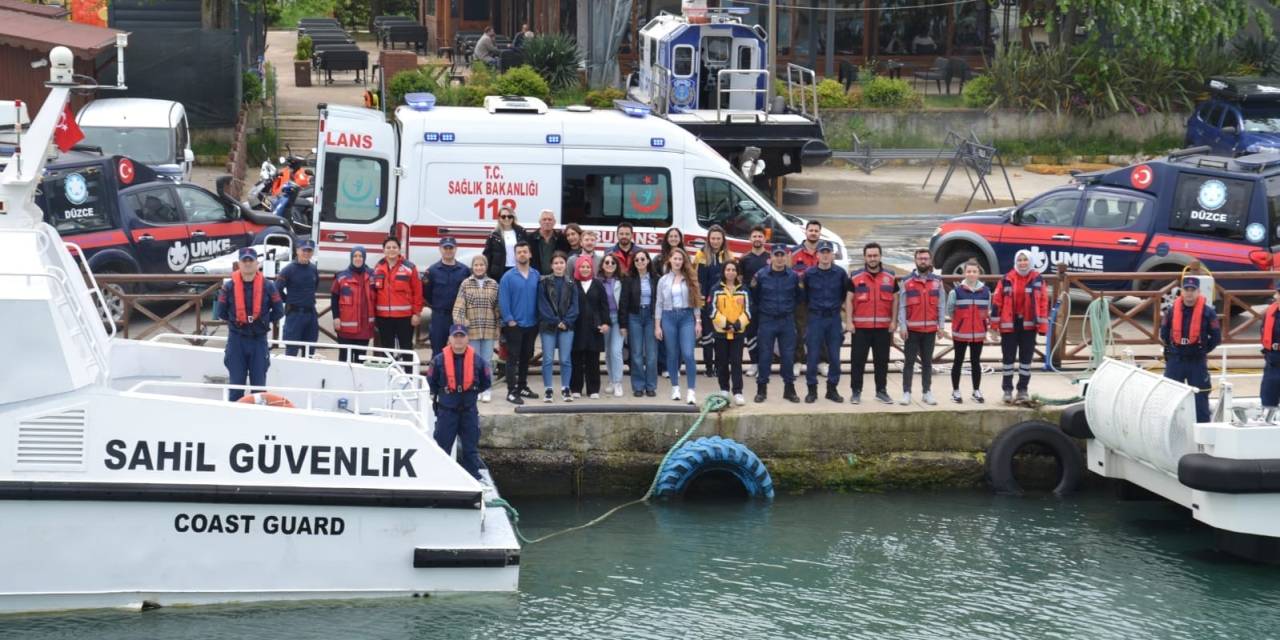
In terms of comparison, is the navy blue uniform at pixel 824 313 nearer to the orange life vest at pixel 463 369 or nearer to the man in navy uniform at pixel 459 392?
the man in navy uniform at pixel 459 392

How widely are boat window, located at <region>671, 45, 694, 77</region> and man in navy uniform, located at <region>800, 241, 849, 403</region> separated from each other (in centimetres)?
1141

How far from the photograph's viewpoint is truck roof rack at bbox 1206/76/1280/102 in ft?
95.2

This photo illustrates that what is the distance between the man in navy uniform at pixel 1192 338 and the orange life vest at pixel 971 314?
1670 millimetres

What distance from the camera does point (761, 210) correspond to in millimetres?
17656

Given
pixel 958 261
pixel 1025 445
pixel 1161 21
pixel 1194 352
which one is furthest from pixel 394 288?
pixel 1161 21

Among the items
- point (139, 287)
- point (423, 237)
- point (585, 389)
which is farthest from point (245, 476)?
point (139, 287)

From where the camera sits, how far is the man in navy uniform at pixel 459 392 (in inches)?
525

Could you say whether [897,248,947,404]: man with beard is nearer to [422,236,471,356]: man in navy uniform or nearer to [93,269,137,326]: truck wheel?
[422,236,471,356]: man in navy uniform

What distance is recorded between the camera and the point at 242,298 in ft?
43.9

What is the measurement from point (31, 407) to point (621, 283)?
5.53m

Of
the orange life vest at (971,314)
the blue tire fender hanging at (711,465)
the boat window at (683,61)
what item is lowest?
the blue tire fender hanging at (711,465)

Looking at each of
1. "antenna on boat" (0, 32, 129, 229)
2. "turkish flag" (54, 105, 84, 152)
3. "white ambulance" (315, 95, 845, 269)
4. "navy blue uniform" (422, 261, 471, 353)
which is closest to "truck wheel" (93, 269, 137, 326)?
"white ambulance" (315, 95, 845, 269)

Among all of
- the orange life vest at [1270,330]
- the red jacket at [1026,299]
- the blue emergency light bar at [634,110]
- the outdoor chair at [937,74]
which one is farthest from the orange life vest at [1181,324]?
the outdoor chair at [937,74]

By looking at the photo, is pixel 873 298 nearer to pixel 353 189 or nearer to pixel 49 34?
pixel 353 189
